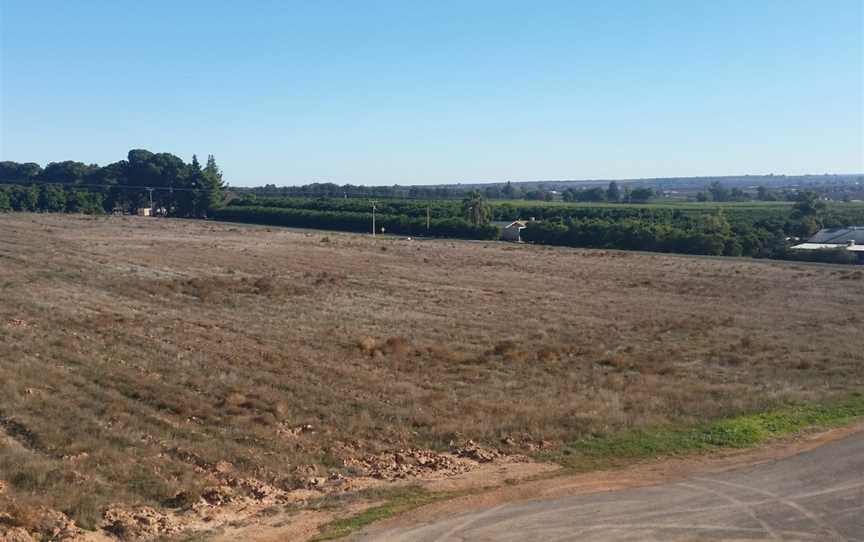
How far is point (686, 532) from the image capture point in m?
10.8

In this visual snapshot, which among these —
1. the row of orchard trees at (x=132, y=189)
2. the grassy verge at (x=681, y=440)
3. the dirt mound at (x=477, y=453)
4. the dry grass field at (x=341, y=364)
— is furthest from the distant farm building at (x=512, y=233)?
the dirt mound at (x=477, y=453)

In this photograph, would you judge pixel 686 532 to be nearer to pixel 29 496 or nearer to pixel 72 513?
A: pixel 72 513

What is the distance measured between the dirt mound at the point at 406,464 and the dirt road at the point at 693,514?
211cm

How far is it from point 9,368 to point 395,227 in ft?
244

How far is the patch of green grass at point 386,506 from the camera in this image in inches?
431

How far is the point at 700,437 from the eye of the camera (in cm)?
1546

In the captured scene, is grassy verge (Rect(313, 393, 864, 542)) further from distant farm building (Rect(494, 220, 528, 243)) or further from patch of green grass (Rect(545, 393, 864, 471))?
distant farm building (Rect(494, 220, 528, 243))

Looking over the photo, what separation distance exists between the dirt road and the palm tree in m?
76.8

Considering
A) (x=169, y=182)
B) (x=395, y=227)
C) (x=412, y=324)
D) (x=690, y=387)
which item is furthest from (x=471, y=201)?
(x=690, y=387)

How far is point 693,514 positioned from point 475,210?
81.2 metres

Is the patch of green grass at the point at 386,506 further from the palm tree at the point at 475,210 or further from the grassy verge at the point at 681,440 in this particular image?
the palm tree at the point at 475,210

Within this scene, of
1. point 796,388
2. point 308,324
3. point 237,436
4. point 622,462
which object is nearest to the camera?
point 622,462

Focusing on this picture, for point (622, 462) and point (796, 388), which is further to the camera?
point (796, 388)

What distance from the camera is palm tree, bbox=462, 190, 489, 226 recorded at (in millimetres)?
91381
